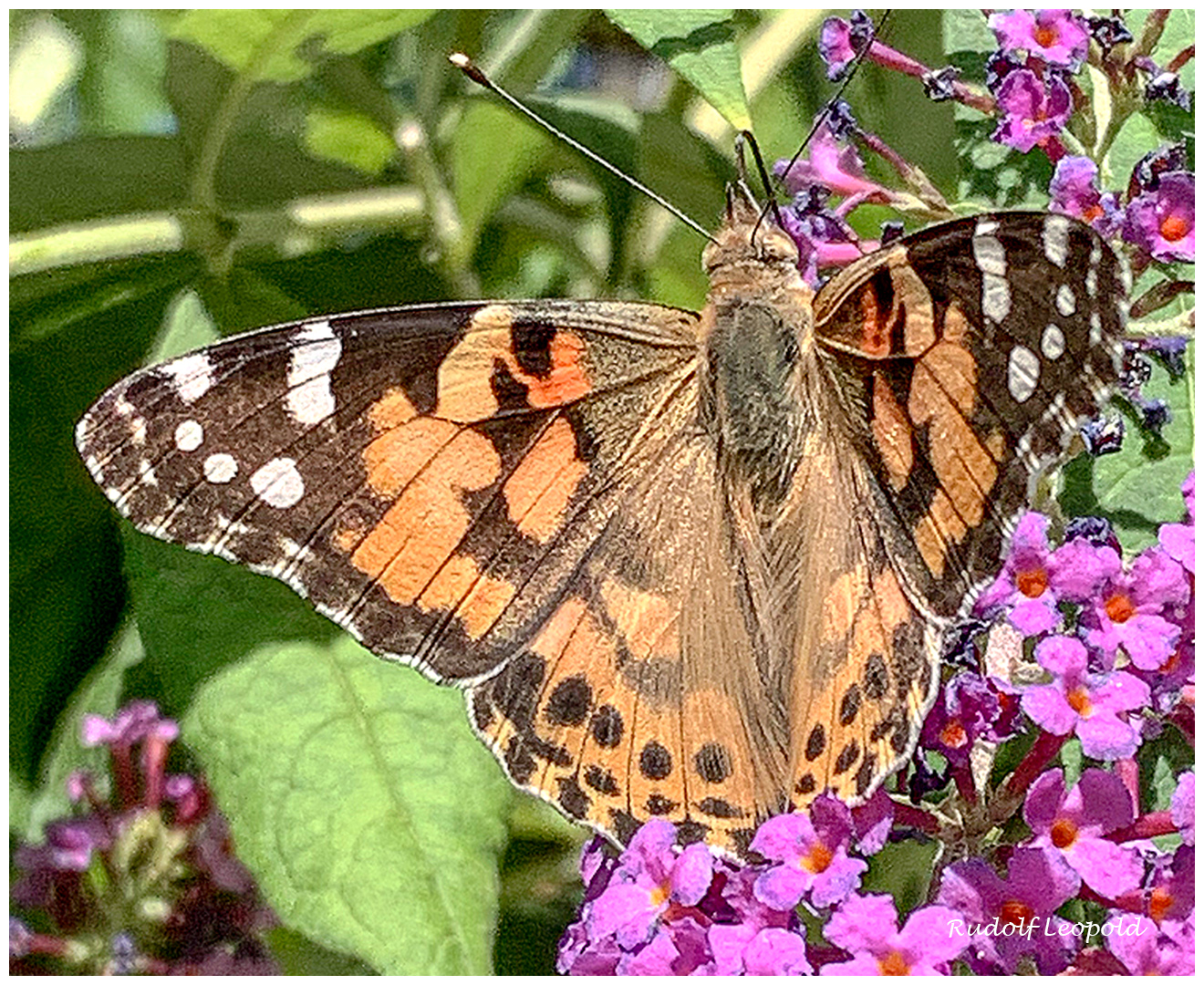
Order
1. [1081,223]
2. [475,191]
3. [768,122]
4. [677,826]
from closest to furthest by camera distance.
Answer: [1081,223] < [677,826] < [475,191] < [768,122]

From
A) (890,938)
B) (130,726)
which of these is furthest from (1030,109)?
(130,726)

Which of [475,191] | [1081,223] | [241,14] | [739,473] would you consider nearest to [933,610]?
[739,473]

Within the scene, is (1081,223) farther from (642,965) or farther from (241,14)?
(241,14)

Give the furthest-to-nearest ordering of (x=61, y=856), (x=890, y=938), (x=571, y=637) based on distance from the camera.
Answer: (x=61, y=856), (x=571, y=637), (x=890, y=938)

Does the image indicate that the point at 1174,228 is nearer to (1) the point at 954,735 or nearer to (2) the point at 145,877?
(1) the point at 954,735

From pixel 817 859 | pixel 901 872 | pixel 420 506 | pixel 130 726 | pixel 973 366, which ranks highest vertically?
pixel 973 366
